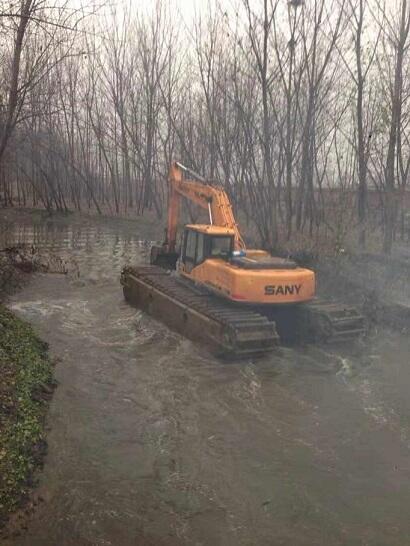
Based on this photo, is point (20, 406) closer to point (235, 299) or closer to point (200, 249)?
point (235, 299)

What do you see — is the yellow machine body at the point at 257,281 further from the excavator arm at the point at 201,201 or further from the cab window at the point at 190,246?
the excavator arm at the point at 201,201

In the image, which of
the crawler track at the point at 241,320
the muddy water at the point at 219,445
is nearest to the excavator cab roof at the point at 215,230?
the crawler track at the point at 241,320

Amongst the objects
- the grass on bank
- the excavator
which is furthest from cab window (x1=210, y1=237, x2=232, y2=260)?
the grass on bank

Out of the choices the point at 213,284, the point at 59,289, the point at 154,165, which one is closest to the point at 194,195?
the point at 213,284

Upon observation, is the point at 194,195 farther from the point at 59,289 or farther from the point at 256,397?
the point at 256,397

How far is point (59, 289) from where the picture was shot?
49.4 ft

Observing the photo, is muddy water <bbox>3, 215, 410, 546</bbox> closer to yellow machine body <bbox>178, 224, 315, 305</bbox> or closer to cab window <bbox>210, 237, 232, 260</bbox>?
yellow machine body <bbox>178, 224, 315, 305</bbox>

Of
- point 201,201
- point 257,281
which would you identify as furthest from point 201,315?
point 201,201

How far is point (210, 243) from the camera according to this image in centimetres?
1098

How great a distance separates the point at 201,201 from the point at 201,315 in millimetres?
3580

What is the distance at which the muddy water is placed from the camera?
17.0 feet

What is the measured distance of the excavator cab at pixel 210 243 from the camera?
35.8 ft

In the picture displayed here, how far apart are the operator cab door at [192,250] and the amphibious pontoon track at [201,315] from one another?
436 millimetres

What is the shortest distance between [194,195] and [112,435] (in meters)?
7.26
